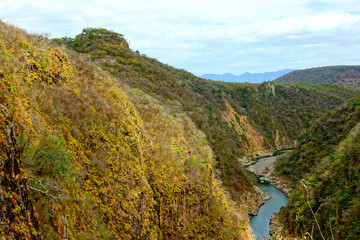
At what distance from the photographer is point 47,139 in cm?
987

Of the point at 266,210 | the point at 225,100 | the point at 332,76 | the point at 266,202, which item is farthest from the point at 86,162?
the point at 332,76

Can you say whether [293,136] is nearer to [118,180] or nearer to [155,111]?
[155,111]

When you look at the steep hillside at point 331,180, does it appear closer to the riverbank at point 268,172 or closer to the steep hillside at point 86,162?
the riverbank at point 268,172

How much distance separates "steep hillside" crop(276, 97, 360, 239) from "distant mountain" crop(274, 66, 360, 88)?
119m

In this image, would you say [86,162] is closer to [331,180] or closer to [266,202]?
[331,180]

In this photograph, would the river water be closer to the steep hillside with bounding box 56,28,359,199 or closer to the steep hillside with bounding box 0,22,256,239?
the steep hillside with bounding box 56,28,359,199

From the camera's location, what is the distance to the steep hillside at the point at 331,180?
89.1 feet

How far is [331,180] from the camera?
32.4m

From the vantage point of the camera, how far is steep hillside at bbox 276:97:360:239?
2717 cm

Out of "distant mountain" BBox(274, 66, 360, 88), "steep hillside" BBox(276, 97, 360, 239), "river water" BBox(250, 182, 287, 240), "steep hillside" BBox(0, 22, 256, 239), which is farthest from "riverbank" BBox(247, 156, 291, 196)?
"distant mountain" BBox(274, 66, 360, 88)

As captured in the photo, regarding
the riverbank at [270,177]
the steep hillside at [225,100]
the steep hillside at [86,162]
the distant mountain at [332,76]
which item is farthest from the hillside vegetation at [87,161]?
the distant mountain at [332,76]

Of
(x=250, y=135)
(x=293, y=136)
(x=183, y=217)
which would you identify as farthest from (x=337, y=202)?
(x=293, y=136)

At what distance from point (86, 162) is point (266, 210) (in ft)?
113

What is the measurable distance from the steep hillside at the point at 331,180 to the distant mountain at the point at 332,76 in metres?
119
